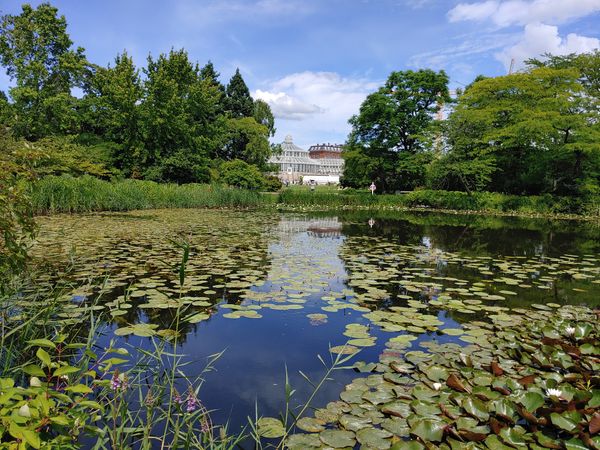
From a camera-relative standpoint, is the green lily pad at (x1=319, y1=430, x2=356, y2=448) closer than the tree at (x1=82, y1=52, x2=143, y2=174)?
Yes

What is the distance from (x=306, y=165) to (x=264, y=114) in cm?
5342

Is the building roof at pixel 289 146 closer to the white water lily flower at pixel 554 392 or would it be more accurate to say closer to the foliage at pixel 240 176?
the foliage at pixel 240 176

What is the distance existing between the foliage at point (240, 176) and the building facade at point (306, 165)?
175 ft

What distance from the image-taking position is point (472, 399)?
2076 mm

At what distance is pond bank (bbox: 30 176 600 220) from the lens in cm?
1230

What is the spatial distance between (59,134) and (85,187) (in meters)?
11.0

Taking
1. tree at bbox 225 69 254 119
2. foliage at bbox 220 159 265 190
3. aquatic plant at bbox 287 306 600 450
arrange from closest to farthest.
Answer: aquatic plant at bbox 287 306 600 450, foliage at bbox 220 159 265 190, tree at bbox 225 69 254 119

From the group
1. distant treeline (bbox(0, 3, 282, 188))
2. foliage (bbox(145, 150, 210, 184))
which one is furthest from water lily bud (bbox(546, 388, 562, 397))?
foliage (bbox(145, 150, 210, 184))

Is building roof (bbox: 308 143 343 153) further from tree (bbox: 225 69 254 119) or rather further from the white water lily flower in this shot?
the white water lily flower

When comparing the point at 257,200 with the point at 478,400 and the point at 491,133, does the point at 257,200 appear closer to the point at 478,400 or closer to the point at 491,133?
the point at 491,133

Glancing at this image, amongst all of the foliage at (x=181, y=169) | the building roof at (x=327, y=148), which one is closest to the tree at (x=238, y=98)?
the foliage at (x=181, y=169)

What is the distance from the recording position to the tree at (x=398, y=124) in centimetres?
2617

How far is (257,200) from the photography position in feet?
70.2

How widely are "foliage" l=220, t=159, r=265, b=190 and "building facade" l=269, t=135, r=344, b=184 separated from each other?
175ft
